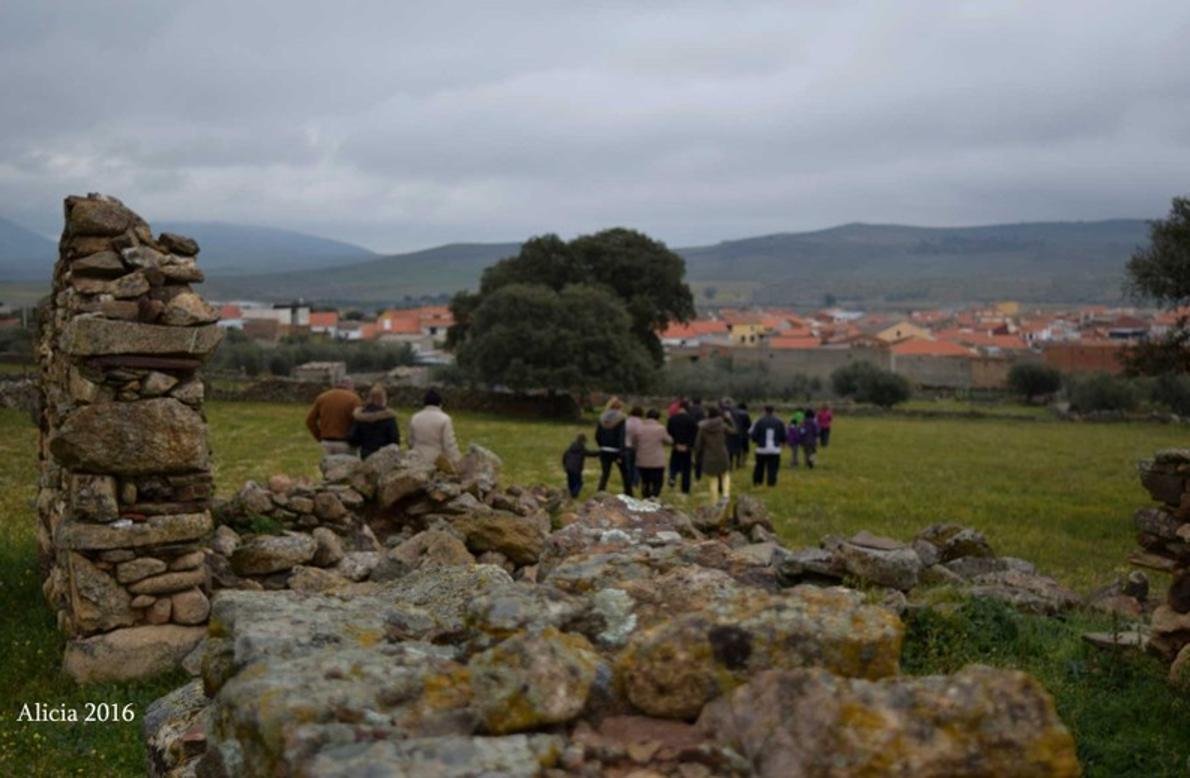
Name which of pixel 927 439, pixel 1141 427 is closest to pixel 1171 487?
pixel 927 439

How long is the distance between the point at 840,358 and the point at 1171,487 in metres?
98.1

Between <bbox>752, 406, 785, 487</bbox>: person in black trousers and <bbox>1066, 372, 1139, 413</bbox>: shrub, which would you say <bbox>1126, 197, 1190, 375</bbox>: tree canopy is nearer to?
<bbox>752, 406, 785, 487</bbox>: person in black trousers

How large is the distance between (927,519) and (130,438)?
610 inches

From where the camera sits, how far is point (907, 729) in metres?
3.36

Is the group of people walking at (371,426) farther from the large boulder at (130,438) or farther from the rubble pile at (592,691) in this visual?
the rubble pile at (592,691)

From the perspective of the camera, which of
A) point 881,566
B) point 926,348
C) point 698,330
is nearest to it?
point 881,566

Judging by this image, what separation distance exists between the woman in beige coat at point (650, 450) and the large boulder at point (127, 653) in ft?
34.3

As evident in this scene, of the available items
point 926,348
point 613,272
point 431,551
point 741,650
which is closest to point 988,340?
point 926,348

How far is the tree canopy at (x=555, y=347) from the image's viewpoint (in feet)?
158

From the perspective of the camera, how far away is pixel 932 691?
352cm

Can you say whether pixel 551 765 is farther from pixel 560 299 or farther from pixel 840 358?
pixel 840 358

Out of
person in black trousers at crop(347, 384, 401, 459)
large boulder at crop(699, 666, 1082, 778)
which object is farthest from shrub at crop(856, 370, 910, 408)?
large boulder at crop(699, 666, 1082, 778)

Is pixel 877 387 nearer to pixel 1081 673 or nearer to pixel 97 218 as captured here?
pixel 1081 673

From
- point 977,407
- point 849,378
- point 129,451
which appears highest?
point 129,451
